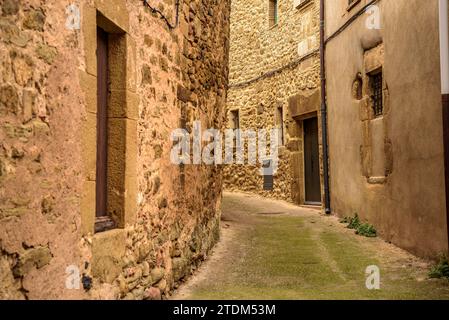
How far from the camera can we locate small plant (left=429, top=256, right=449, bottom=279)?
15.7 feet

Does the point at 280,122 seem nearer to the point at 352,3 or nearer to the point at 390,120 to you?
the point at 352,3

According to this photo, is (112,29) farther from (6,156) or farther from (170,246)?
(170,246)

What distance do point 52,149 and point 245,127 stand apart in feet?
35.4

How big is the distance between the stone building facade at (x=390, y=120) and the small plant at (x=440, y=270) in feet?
0.57

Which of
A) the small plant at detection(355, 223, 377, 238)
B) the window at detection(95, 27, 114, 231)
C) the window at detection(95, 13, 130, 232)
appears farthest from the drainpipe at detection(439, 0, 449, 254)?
the window at detection(95, 27, 114, 231)

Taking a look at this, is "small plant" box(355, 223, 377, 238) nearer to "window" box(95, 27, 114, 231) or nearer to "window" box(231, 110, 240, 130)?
"window" box(95, 27, 114, 231)

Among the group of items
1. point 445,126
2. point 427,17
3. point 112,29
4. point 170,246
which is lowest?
point 170,246

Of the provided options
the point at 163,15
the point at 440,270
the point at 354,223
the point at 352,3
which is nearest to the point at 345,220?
the point at 354,223

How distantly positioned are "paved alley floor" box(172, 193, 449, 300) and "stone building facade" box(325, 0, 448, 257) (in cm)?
42

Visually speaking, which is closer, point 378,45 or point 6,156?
point 6,156

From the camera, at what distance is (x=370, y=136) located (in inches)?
290

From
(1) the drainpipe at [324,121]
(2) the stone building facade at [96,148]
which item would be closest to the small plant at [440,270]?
(2) the stone building facade at [96,148]

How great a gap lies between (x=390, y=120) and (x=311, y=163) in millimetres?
4353
